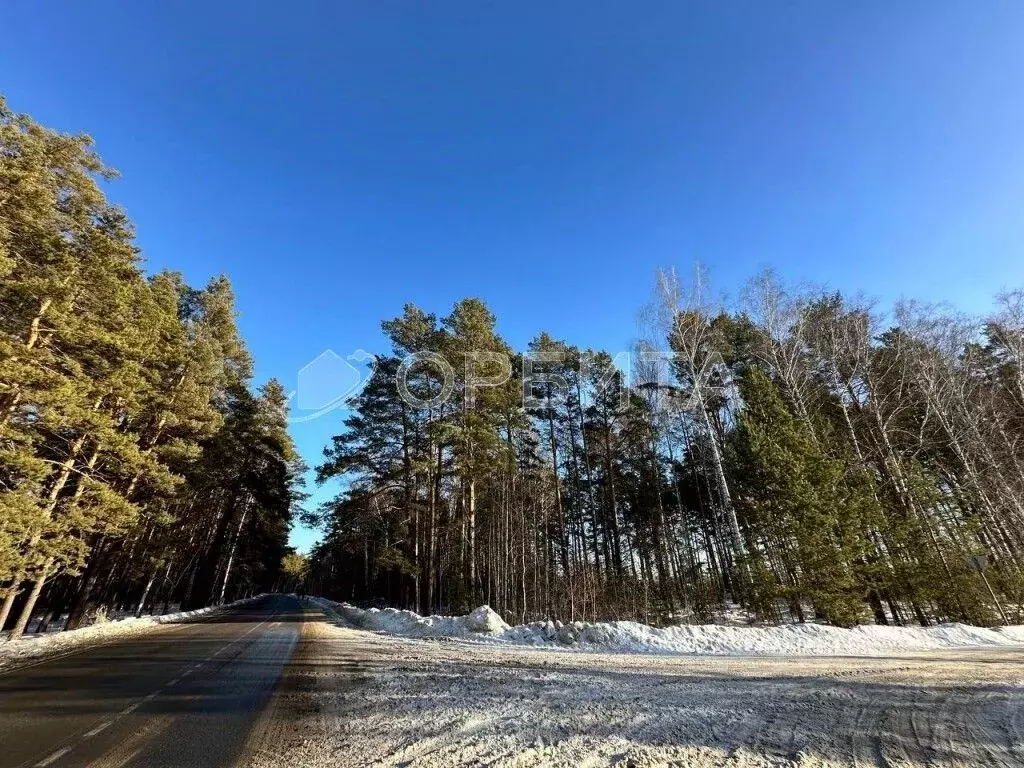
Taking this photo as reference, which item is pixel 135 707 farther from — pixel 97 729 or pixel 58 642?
pixel 58 642

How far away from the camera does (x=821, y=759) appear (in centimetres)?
376

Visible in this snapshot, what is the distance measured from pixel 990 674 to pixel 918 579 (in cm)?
1055

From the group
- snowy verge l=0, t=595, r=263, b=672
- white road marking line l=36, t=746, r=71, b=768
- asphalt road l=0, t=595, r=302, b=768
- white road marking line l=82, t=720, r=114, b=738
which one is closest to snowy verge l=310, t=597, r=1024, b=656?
asphalt road l=0, t=595, r=302, b=768

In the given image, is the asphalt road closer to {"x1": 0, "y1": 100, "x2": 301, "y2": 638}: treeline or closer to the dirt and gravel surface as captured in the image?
the dirt and gravel surface

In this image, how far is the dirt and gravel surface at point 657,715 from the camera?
401 cm

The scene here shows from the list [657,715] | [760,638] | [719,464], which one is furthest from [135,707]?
[719,464]

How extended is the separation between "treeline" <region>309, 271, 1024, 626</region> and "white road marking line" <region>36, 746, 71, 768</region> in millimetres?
15113

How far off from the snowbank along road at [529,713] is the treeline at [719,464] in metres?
6.68

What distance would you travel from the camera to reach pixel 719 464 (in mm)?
15609

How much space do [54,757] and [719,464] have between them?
638 inches

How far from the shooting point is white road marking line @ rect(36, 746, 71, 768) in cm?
412

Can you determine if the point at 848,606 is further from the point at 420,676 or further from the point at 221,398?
the point at 221,398

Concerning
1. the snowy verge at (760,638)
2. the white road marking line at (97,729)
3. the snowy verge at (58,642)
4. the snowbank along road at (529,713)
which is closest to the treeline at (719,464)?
the snowy verge at (760,638)

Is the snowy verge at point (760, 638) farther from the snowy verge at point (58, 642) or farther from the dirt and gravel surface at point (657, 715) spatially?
the snowy verge at point (58, 642)
